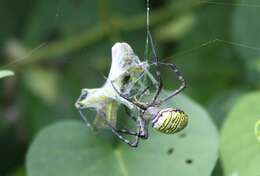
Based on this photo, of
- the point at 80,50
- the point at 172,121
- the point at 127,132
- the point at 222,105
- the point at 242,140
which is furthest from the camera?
the point at 80,50

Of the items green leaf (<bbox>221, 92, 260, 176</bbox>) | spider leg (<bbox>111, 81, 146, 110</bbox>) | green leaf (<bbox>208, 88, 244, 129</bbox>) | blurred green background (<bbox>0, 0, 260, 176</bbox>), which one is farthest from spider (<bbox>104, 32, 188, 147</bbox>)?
blurred green background (<bbox>0, 0, 260, 176</bbox>)

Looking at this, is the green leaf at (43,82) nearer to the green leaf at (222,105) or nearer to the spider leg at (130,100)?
the green leaf at (222,105)

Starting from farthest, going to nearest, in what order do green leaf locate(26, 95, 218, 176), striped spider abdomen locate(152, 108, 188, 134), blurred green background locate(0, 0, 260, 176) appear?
blurred green background locate(0, 0, 260, 176)
green leaf locate(26, 95, 218, 176)
striped spider abdomen locate(152, 108, 188, 134)

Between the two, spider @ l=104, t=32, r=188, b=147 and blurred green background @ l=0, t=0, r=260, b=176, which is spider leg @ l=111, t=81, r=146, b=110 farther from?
blurred green background @ l=0, t=0, r=260, b=176

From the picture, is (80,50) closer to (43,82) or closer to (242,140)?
(43,82)

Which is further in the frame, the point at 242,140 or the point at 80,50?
the point at 80,50

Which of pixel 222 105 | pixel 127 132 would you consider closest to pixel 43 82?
pixel 222 105
